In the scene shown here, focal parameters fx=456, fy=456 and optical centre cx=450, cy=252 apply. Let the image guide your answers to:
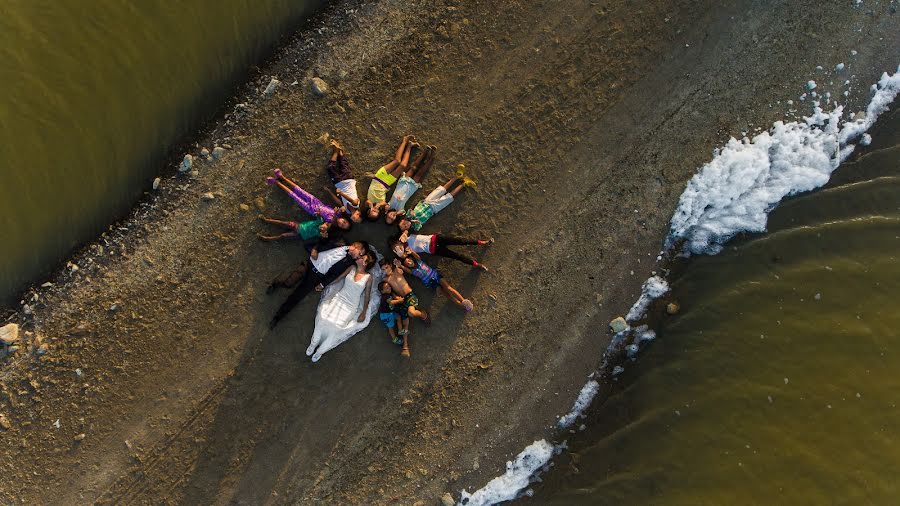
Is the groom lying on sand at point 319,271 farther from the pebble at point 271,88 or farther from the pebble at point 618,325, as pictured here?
the pebble at point 618,325

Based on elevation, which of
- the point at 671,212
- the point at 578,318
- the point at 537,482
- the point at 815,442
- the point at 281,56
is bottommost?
the point at 815,442

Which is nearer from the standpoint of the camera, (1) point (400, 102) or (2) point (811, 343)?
(2) point (811, 343)

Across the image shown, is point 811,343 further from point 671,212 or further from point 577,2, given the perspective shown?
point 577,2

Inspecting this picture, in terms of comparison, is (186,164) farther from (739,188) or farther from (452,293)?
(739,188)

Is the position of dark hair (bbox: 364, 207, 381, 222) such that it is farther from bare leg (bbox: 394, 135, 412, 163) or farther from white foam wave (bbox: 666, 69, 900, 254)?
white foam wave (bbox: 666, 69, 900, 254)

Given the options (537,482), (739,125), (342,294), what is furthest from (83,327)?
(739,125)

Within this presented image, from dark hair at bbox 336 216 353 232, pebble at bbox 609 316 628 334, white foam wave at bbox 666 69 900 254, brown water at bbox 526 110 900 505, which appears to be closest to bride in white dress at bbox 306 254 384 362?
dark hair at bbox 336 216 353 232
